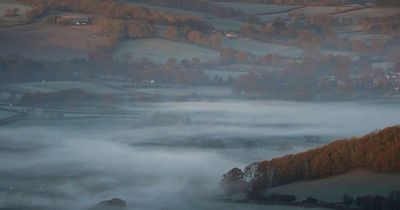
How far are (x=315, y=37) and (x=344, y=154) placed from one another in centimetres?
228

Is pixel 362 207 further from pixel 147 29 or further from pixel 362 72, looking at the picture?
pixel 147 29

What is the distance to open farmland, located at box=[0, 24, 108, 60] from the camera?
1002 cm

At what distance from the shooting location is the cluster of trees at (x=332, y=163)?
837cm

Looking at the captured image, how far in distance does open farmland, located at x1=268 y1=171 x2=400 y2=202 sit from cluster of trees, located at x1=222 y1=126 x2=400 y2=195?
0.06 m

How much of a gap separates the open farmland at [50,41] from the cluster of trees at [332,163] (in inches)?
90.2

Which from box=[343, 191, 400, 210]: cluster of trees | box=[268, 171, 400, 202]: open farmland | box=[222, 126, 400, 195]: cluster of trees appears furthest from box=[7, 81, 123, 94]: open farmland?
box=[343, 191, 400, 210]: cluster of trees

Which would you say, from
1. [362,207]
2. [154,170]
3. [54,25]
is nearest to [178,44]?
[54,25]

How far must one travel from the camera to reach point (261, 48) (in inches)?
407

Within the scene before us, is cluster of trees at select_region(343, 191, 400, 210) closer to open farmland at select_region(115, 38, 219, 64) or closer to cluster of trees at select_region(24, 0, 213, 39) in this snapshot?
open farmland at select_region(115, 38, 219, 64)

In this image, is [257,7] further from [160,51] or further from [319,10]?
[160,51]

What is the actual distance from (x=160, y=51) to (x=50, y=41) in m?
1.01

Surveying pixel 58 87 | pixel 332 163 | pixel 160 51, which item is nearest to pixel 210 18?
pixel 160 51

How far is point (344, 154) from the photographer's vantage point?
8461 millimetres

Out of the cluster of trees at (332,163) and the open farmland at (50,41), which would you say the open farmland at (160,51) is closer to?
the open farmland at (50,41)
